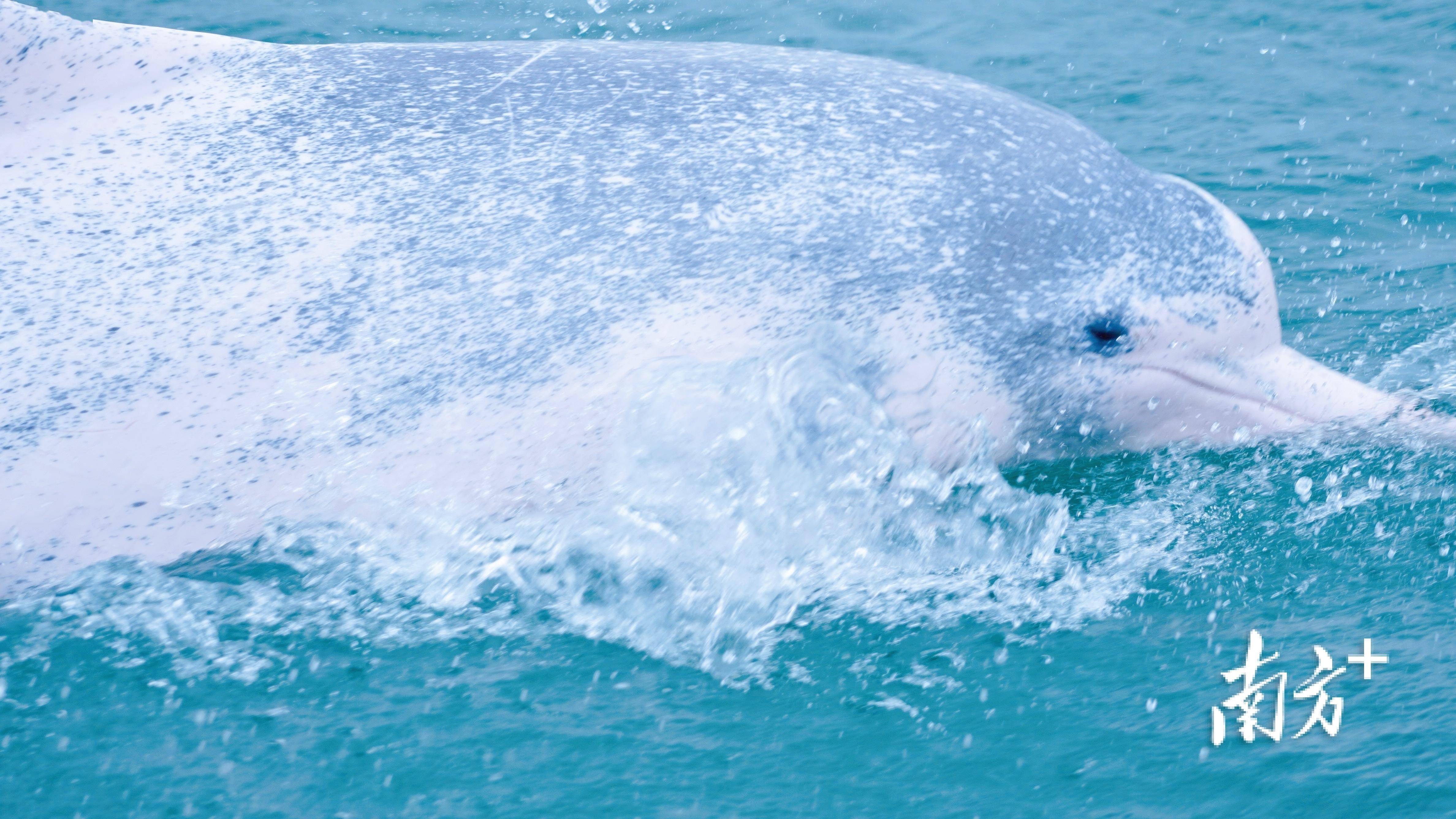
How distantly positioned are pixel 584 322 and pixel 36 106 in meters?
1.55

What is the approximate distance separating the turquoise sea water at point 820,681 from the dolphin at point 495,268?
0.25m

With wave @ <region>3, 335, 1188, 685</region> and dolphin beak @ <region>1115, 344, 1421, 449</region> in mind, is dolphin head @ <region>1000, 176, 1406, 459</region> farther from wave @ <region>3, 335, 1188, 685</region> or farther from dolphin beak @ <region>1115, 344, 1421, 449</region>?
wave @ <region>3, 335, 1188, 685</region>

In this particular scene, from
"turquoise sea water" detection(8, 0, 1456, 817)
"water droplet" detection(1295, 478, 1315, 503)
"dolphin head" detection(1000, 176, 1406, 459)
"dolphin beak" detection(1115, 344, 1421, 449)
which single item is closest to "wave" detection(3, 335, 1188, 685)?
"turquoise sea water" detection(8, 0, 1456, 817)

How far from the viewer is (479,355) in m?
3.29

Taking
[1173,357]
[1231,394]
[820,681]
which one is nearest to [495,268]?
[820,681]

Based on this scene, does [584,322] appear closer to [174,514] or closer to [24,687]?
[174,514]

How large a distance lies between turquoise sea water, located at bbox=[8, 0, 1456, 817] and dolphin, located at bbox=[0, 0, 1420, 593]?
0.25m

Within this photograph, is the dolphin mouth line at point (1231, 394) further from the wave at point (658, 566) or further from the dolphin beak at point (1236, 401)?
the wave at point (658, 566)

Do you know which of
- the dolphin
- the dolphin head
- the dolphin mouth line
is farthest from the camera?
the dolphin mouth line

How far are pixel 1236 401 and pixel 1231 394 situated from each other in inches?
1.3

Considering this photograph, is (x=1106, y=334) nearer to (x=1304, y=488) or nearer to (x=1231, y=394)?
(x=1231, y=394)

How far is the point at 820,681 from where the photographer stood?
323cm

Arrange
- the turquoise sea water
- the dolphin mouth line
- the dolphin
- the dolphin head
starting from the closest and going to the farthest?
the turquoise sea water < the dolphin < the dolphin head < the dolphin mouth line

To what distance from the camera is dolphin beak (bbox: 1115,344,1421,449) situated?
12.9 feet
